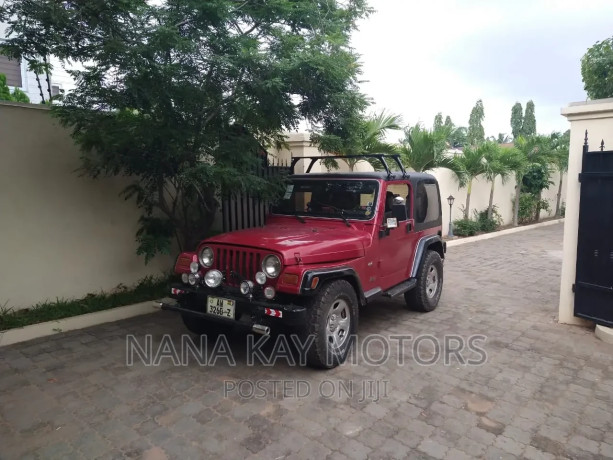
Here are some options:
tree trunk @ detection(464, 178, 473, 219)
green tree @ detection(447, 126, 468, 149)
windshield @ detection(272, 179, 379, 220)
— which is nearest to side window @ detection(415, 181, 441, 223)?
windshield @ detection(272, 179, 379, 220)

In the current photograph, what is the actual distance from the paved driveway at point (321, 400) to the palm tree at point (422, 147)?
6.08 meters

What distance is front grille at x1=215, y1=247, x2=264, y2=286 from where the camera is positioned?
3709mm

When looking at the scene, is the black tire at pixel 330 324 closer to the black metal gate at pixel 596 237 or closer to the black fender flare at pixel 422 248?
the black fender flare at pixel 422 248

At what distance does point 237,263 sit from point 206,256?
14.6 inches

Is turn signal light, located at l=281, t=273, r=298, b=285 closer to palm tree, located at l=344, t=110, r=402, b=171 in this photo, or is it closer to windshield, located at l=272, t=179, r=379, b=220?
windshield, located at l=272, t=179, r=379, b=220

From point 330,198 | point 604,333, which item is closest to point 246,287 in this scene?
point 330,198

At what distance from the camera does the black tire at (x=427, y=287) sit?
535cm

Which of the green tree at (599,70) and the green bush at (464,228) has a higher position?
the green tree at (599,70)

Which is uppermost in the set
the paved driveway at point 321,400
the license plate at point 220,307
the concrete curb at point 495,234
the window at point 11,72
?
the window at point 11,72

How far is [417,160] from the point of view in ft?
34.2

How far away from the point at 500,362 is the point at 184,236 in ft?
13.6

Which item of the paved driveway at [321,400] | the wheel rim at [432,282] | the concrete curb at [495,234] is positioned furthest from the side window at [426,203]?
the concrete curb at [495,234]

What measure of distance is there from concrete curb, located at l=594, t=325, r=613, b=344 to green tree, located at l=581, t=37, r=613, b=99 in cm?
866

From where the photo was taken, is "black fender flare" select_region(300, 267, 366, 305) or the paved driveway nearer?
the paved driveway
